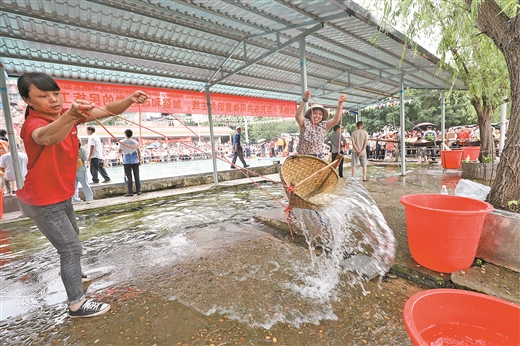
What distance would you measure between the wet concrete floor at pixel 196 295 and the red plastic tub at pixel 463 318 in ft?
1.80

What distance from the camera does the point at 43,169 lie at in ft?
6.11

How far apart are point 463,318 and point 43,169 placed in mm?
2844

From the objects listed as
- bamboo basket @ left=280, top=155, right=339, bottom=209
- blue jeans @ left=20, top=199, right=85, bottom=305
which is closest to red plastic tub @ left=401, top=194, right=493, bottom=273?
bamboo basket @ left=280, top=155, right=339, bottom=209

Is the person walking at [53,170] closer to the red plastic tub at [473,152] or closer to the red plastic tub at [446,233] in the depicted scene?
the red plastic tub at [446,233]

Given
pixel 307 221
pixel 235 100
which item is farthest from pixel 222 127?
pixel 307 221

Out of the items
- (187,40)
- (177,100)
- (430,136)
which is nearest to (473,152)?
(430,136)

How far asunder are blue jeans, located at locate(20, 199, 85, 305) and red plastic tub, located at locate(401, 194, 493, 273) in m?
3.07

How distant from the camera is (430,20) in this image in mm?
3381

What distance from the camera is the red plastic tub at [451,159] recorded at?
837cm

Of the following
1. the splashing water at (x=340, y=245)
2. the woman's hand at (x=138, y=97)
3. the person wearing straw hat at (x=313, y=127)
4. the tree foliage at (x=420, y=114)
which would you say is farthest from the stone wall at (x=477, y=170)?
the tree foliage at (x=420, y=114)

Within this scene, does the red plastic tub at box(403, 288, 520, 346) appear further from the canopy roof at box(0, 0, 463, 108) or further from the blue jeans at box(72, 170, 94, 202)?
the blue jeans at box(72, 170, 94, 202)

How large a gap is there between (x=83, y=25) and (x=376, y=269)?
20.1 feet

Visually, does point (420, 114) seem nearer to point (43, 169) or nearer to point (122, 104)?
point (122, 104)

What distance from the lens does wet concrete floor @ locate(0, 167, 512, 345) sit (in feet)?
5.99
